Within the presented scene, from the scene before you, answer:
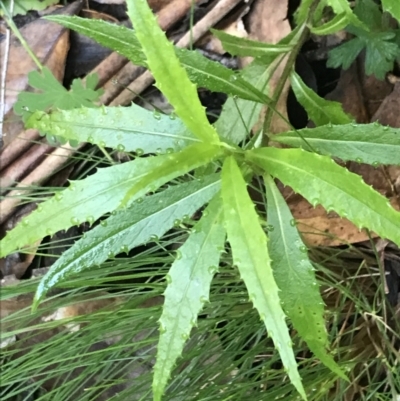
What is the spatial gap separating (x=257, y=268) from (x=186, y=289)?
0.08m

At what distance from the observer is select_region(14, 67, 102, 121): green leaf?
94cm

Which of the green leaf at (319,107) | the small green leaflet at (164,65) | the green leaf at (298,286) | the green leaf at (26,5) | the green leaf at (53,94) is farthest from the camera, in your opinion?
the green leaf at (26,5)

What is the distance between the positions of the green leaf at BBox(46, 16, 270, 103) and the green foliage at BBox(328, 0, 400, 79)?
0.82 feet

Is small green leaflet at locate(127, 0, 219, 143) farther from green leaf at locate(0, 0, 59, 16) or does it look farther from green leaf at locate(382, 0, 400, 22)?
green leaf at locate(0, 0, 59, 16)

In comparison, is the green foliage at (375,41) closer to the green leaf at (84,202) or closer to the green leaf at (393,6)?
the green leaf at (393,6)

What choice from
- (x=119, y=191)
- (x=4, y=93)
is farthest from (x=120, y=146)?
(x=4, y=93)

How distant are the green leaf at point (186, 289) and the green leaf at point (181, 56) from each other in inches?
5.5

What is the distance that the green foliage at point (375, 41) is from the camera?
0.74 m

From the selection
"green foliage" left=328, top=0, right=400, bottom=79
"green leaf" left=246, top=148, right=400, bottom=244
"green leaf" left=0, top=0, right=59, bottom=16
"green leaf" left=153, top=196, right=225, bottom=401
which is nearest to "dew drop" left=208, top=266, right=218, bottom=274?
"green leaf" left=153, top=196, right=225, bottom=401

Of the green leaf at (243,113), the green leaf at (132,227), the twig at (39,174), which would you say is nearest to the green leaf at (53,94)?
the twig at (39,174)

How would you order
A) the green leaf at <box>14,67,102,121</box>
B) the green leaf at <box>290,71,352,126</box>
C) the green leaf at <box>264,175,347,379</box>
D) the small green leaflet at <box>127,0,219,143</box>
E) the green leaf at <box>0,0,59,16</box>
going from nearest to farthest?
the small green leaflet at <box>127,0,219,143</box> < the green leaf at <box>264,175,347,379</box> < the green leaf at <box>290,71,352,126</box> < the green leaf at <box>14,67,102,121</box> < the green leaf at <box>0,0,59,16</box>

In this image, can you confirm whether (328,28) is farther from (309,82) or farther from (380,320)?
(380,320)

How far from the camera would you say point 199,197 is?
0.55 m

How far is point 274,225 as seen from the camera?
1.87ft
